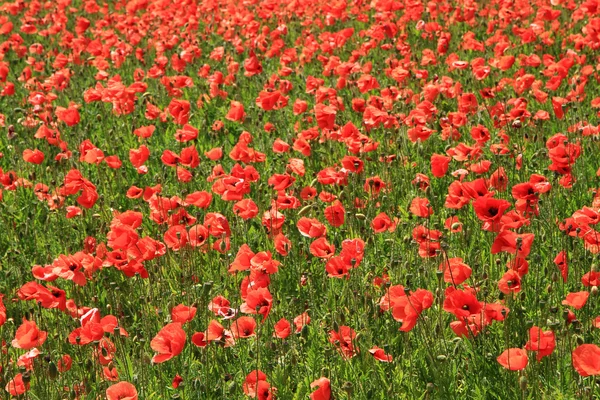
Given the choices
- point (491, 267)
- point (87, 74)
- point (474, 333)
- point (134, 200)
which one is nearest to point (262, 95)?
point (134, 200)

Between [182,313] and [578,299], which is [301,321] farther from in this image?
[578,299]

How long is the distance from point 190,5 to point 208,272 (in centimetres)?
528

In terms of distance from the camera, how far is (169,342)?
3.13m

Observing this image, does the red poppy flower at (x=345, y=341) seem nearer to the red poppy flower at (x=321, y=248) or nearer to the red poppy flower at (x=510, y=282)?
the red poppy flower at (x=321, y=248)

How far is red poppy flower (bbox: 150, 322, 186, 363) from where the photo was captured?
308 cm

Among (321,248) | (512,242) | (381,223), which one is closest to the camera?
(512,242)

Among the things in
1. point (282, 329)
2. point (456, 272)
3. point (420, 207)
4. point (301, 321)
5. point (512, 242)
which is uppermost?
point (512, 242)

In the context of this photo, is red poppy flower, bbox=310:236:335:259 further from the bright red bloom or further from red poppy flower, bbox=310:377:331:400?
the bright red bloom

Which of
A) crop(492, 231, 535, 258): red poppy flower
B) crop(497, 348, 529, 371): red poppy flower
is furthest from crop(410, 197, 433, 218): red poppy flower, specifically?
crop(497, 348, 529, 371): red poppy flower

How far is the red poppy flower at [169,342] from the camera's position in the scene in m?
3.08

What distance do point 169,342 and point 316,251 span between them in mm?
874

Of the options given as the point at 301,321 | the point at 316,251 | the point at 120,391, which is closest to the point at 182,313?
the point at 120,391

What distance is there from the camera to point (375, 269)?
419 cm

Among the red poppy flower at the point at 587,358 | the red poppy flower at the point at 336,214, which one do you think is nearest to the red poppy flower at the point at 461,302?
the red poppy flower at the point at 587,358
